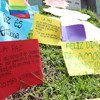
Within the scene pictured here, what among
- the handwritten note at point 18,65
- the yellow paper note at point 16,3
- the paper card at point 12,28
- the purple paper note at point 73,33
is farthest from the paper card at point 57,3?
the handwritten note at point 18,65

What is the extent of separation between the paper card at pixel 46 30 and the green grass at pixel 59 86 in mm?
131

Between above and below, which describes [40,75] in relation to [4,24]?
below

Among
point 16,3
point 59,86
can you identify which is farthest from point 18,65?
point 16,3

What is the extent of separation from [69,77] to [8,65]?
1.09 ft

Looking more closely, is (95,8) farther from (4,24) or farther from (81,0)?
(4,24)

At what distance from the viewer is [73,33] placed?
2178 mm

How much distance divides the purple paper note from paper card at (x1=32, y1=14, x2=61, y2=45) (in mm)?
39

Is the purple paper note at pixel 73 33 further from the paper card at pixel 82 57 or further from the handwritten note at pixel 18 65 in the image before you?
the handwritten note at pixel 18 65

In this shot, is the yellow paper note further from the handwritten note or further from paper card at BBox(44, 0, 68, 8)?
the handwritten note

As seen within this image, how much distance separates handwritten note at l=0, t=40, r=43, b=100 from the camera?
155 cm

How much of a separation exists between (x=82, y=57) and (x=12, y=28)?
13.7 inches

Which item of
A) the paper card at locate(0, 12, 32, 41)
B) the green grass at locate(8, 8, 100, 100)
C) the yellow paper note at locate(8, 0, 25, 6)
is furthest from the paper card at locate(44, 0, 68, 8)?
the green grass at locate(8, 8, 100, 100)

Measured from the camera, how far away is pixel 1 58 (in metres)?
1.55

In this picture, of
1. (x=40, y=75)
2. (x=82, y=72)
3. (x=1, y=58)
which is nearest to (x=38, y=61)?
(x=40, y=75)
